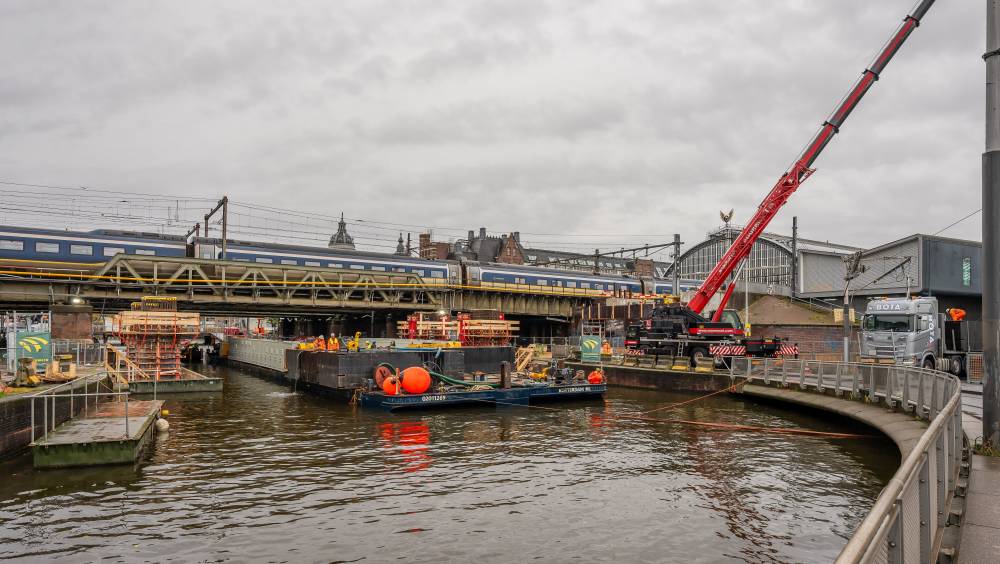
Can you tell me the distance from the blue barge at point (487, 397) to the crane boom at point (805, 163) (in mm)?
11294

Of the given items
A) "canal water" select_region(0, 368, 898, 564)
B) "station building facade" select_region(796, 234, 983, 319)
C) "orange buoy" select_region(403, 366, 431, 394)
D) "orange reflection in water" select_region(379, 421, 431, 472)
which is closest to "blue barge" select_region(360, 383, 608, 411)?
"orange buoy" select_region(403, 366, 431, 394)

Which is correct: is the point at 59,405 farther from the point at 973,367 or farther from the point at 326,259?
the point at 973,367

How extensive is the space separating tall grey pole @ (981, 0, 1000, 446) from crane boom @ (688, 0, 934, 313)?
878 inches

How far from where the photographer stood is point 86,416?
807 inches

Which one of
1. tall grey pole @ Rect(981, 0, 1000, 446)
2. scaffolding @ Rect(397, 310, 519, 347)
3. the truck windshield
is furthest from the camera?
scaffolding @ Rect(397, 310, 519, 347)

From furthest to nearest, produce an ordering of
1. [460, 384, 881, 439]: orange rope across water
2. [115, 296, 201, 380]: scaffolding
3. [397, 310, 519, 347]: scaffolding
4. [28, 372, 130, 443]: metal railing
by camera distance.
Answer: [397, 310, 519, 347]: scaffolding, [115, 296, 201, 380]: scaffolding, [460, 384, 881, 439]: orange rope across water, [28, 372, 130, 443]: metal railing

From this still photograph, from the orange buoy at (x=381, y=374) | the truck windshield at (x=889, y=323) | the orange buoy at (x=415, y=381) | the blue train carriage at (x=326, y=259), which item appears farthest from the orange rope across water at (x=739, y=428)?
the blue train carriage at (x=326, y=259)

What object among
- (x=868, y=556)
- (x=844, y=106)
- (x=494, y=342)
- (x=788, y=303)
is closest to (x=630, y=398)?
(x=494, y=342)

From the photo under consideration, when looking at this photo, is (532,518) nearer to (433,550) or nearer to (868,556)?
(433,550)

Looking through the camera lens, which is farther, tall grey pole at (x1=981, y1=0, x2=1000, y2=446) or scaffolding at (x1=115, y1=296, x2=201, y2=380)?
scaffolding at (x1=115, y1=296, x2=201, y2=380)

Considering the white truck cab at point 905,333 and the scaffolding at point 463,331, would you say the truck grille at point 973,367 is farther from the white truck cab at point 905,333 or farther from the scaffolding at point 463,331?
the scaffolding at point 463,331

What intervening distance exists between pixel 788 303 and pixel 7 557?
63.0 meters

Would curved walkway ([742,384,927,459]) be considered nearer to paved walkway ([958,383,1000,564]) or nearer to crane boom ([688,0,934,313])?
paved walkway ([958,383,1000,564])

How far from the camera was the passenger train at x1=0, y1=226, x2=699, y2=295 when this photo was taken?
4047 cm
